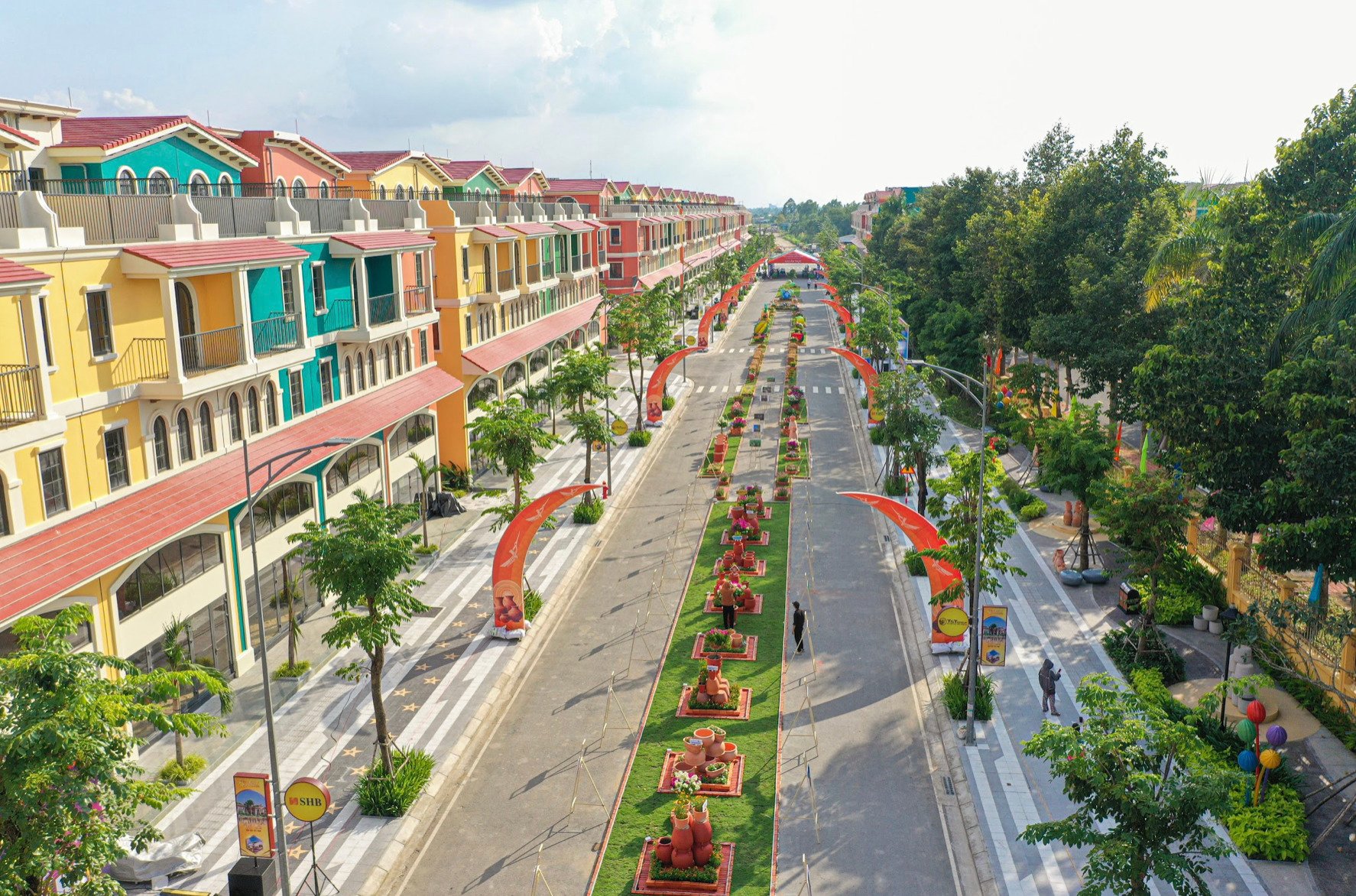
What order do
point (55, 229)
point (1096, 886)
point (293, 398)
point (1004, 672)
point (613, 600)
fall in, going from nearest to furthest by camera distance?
1. point (1096, 886)
2. point (55, 229)
3. point (1004, 672)
4. point (293, 398)
5. point (613, 600)

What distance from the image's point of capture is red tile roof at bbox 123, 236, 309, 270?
2275cm

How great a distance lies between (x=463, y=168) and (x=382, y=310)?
88.6 feet

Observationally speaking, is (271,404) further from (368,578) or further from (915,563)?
(915,563)

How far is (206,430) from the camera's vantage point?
85.1 ft

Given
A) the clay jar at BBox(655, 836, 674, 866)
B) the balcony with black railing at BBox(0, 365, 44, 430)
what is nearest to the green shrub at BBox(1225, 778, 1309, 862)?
the clay jar at BBox(655, 836, 674, 866)

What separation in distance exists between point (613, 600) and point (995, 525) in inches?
490

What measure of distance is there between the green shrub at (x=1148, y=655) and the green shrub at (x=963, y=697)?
4.24 meters

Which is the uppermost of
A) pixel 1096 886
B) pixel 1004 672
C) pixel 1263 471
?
pixel 1263 471

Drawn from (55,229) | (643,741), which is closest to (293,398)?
(55,229)

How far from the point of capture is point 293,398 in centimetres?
3022

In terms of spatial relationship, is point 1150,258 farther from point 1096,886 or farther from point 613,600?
point 1096,886

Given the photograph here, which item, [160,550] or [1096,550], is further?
[1096,550]

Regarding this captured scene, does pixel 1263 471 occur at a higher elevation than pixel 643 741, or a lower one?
higher

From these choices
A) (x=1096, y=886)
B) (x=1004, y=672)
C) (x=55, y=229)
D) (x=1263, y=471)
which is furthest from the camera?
(x=1004, y=672)
